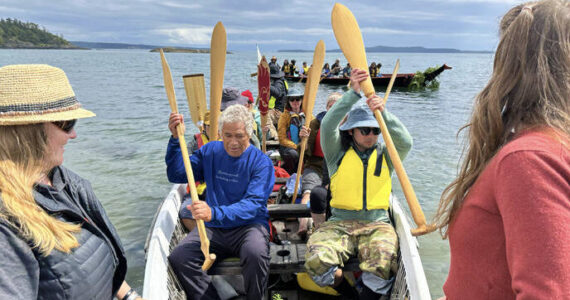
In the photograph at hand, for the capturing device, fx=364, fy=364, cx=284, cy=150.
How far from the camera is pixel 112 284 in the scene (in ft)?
4.77

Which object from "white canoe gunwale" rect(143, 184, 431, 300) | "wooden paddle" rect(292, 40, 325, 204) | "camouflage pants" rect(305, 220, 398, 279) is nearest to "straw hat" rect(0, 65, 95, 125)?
"white canoe gunwale" rect(143, 184, 431, 300)

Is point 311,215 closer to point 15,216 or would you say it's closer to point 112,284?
point 112,284

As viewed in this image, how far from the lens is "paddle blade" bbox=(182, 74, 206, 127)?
4434mm

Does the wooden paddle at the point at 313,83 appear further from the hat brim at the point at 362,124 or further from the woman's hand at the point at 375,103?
the woman's hand at the point at 375,103

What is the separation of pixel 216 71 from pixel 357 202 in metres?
1.70

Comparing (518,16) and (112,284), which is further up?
(518,16)

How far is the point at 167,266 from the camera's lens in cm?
238

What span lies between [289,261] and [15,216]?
1813 millimetres

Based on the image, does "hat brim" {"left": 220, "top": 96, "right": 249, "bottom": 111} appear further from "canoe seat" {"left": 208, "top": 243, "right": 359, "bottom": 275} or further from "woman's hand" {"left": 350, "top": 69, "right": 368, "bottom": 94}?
"woman's hand" {"left": 350, "top": 69, "right": 368, "bottom": 94}

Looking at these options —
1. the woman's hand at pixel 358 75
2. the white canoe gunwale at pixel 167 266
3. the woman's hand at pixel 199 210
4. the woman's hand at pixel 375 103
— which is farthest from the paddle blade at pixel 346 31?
the woman's hand at pixel 199 210

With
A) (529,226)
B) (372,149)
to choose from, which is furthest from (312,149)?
(529,226)

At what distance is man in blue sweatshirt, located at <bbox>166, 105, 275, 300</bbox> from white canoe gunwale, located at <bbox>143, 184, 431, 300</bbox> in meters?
0.11

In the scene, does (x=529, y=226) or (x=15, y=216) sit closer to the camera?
(x=529, y=226)

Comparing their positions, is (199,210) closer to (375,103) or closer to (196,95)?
(375,103)
